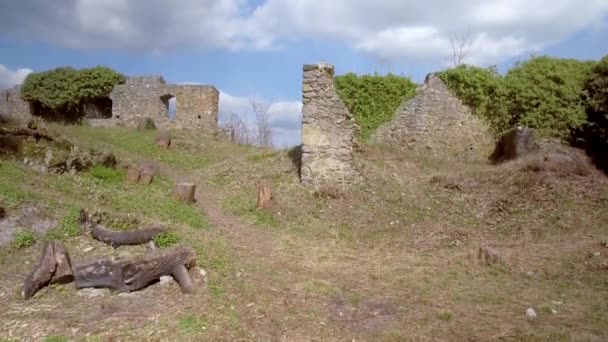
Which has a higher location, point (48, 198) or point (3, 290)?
point (48, 198)

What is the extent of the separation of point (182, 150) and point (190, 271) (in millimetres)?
10880

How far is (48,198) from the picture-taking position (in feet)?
25.3

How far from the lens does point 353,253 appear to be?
779 cm

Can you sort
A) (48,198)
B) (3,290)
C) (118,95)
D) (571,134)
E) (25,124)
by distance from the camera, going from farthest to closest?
(118,95), (571,134), (25,124), (48,198), (3,290)

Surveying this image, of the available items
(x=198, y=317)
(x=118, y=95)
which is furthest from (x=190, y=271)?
Result: (x=118, y=95)

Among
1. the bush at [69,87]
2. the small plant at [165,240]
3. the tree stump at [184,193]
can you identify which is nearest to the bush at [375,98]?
the tree stump at [184,193]

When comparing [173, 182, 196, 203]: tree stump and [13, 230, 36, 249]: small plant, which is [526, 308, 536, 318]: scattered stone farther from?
[173, 182, 196, 203]: tree stump

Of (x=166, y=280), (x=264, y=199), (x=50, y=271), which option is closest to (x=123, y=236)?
(x=50, y=271)

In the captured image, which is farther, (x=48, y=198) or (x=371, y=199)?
(x=371, y=199)

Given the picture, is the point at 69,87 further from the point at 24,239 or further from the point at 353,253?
the point at 353,253

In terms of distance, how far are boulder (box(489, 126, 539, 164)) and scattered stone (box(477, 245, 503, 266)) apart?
19.3ft

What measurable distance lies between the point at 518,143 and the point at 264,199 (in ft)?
22.6

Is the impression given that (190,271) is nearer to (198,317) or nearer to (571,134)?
(198,317)

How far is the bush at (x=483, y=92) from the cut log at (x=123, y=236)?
398 inches
